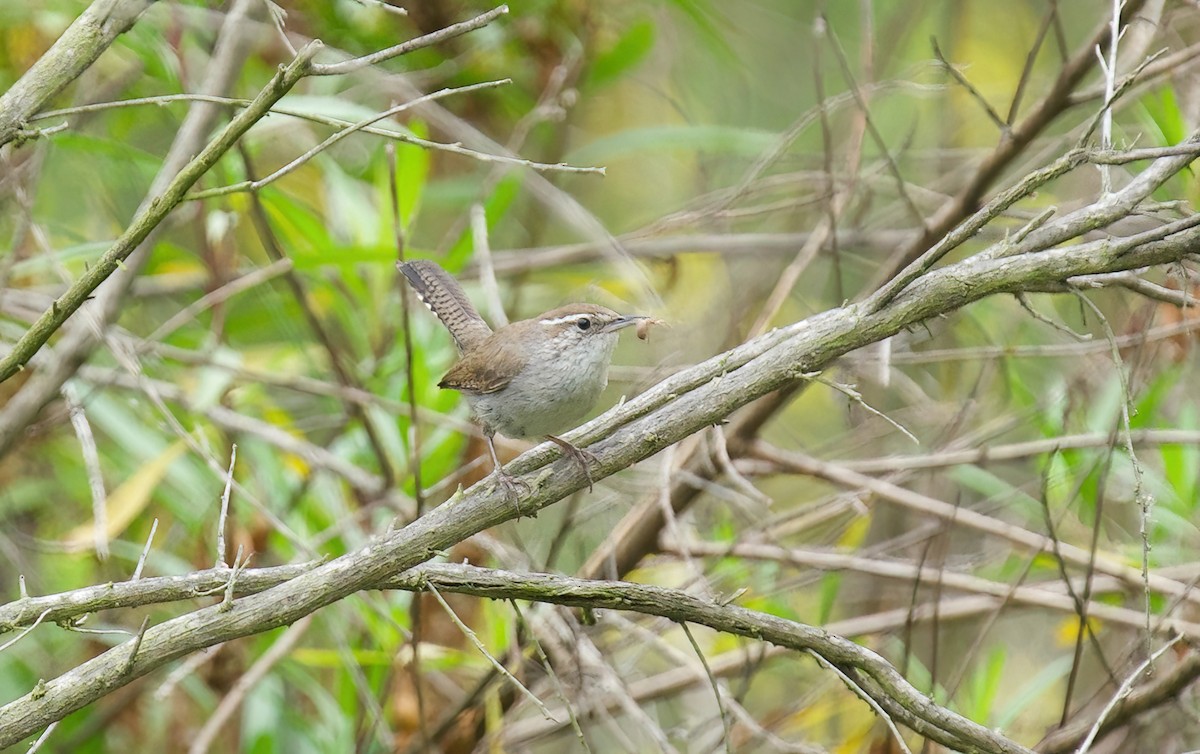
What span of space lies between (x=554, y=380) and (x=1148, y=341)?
2.40 m

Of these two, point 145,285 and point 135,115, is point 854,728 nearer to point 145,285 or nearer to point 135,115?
point 145,285

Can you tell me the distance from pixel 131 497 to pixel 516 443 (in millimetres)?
1623

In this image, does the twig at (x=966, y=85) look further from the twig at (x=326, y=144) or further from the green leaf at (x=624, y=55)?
the green leaf at (x=624, y=55)

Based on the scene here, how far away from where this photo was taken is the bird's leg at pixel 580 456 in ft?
8.86

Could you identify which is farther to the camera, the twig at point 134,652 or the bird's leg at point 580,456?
the bird's leg at point 580,456

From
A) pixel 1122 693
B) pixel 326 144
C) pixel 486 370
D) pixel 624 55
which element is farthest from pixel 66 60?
pixel 624 55

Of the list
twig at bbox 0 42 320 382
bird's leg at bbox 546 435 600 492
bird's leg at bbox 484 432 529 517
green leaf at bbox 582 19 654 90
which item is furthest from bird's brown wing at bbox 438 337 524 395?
green leaf at bbox 582 19 654 90

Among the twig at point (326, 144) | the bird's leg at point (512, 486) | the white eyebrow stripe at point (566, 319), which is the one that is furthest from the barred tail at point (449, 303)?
the twig at point (326, 144)

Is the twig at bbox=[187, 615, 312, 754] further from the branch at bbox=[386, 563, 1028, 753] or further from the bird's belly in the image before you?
the branch at bbox=[386, 563, 1028, 753]

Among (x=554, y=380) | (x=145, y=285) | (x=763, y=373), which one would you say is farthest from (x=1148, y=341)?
(x=145, y=285)

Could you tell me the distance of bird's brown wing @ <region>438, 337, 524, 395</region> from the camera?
376cm

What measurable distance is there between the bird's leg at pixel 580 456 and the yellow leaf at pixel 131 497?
213 cm

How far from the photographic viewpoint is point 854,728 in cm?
587

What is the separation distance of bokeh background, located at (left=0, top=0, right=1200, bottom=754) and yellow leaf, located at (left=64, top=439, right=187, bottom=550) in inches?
1.4
